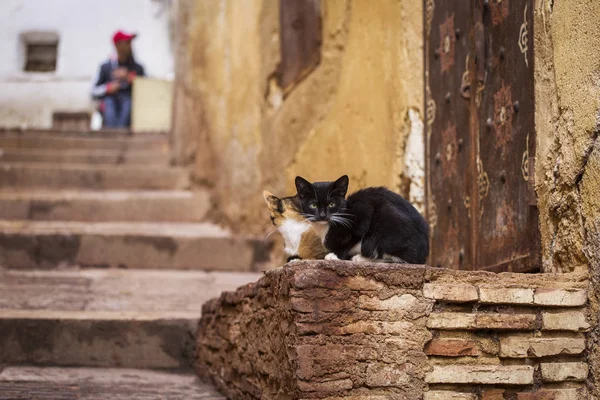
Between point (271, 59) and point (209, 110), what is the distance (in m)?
1.80

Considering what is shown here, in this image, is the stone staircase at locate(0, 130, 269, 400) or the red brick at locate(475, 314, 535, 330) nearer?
the red brick at locate(475, 314, 535, 330)

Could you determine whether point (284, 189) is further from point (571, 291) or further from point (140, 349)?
point (571, 291)

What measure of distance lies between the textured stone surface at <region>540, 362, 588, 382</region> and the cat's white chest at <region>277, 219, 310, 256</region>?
920mm

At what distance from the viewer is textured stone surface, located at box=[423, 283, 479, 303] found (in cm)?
260

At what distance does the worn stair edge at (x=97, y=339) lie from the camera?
173 inches

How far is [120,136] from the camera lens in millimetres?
10297

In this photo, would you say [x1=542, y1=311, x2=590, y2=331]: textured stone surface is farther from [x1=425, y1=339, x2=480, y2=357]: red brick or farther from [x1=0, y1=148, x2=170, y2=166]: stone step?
[x1=0, y1=148, x2=170, y2=166]: stone step

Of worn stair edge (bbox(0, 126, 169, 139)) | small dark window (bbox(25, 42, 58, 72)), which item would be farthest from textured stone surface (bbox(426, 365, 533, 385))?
small dark window (bbox(25, 42, 58, 72))

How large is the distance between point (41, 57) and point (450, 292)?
1750 centimetres

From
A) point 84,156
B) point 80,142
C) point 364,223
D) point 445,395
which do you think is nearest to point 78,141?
point 80,142

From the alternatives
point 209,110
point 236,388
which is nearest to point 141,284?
point 236,388

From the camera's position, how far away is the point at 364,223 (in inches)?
114

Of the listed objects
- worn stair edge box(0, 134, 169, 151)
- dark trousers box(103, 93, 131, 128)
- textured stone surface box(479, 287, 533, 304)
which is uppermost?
dark trousers box(103, 93, 131, 128)

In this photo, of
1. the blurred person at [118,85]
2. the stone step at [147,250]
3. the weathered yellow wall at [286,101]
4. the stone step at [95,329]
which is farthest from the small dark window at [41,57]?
the stone step at [95,329]
